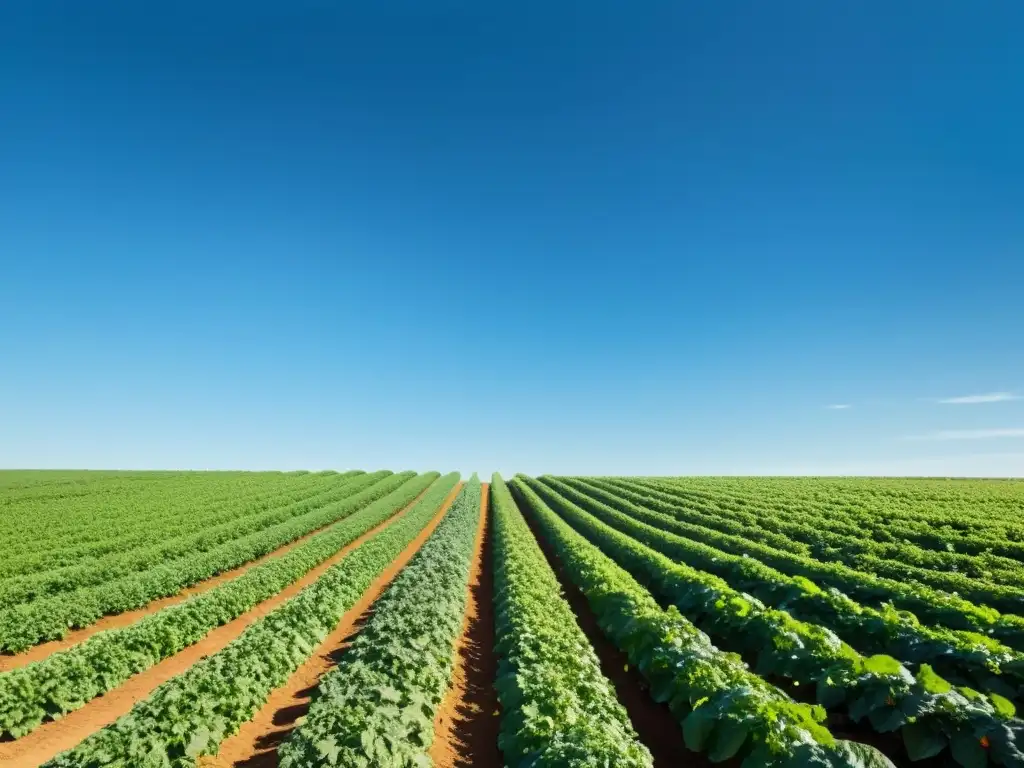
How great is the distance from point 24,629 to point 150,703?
1006 centimetres

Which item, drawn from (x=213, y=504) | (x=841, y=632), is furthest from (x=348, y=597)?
(x=213, y=504)

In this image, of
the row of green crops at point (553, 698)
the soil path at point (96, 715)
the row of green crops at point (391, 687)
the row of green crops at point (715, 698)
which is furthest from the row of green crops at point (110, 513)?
the row of green crops at point (715, 698)

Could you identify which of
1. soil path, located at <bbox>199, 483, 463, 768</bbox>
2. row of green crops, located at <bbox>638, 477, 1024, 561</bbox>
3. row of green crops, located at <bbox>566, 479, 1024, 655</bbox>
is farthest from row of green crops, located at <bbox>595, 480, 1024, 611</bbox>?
soil path, located at <bbox>199, 483, 463, 768</bbox>

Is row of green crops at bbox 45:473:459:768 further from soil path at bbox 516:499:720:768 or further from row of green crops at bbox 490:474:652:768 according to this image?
soil path at bbox 516:499:720:768

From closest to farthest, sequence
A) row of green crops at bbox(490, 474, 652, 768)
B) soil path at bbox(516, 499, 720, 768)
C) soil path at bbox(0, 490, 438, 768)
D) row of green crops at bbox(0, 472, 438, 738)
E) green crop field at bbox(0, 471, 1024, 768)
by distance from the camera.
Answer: row of green crops at bbox(490, 474, 652, 768) < green crop field at bbox(0, 471, 1024, 768) < soil path at bbox(516, 499, 720, 768) < soil path at bbox(0, 490, 438, 768) < row of green crops at bbox(0, 472, 438, 738)

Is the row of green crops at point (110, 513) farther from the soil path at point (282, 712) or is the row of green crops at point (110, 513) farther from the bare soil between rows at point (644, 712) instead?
the bare soil between rows at point (644, 712)

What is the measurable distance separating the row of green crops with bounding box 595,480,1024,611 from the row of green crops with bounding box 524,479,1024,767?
29.9 ft

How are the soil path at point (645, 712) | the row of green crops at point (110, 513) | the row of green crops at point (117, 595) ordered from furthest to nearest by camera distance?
the row of green crops at point (110, 513) < the row of green crops at point (117, 595) < the soil path at point (645, 712)

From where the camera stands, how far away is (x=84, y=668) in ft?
38.4

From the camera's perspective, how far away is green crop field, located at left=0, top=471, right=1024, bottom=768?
716cm

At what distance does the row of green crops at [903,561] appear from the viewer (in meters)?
16.2

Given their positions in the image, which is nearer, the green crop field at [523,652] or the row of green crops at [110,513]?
the green crop field at [523,652]

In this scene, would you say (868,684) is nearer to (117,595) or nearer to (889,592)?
(889,592)

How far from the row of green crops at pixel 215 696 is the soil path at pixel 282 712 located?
0.85ft
